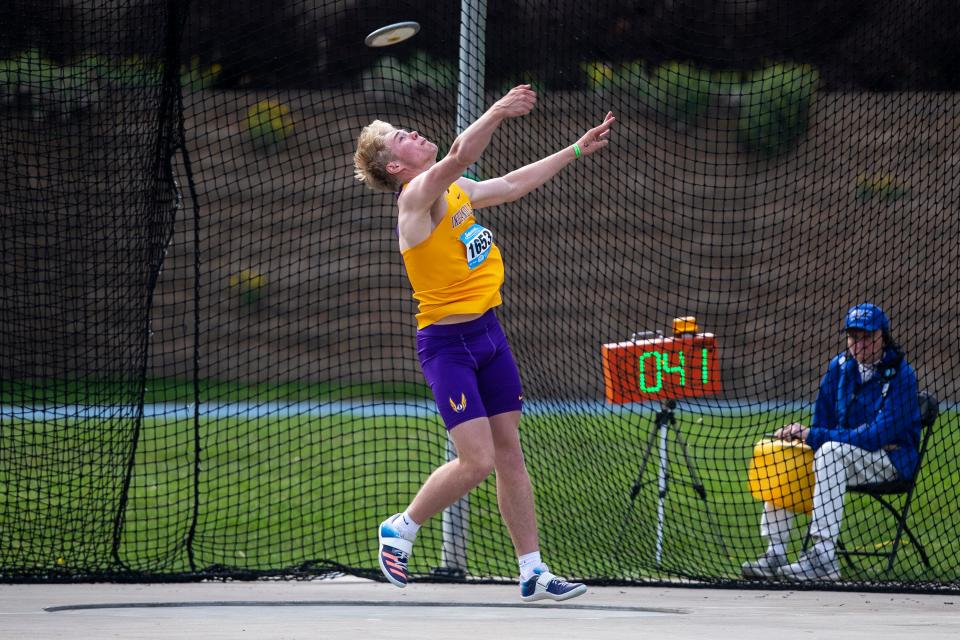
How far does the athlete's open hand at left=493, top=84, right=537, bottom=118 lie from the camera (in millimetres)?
4516

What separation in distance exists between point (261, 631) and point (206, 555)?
2.58 m

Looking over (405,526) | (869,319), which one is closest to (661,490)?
(869,319)

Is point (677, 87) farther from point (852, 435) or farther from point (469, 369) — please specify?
point (469, 369)

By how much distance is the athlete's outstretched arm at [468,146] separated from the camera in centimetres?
449

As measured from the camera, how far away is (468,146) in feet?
14.7

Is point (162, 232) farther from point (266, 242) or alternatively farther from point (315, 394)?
point (266, 242)

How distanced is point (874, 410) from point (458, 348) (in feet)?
8.98

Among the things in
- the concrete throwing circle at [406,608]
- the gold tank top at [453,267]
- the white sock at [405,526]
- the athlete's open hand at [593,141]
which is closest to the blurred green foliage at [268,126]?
the athlete's open hand at [593,141]

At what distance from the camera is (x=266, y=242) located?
16.0m

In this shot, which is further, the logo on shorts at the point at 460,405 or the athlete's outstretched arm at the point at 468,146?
the logo on shorts at the point at 460,405

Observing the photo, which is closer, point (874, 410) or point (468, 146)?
point (468, 146)

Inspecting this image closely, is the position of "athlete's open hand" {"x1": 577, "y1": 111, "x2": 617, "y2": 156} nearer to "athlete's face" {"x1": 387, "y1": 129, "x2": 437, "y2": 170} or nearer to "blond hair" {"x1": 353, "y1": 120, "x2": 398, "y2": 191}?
"athlete's face" {"x1": 387, "y1": 129, "x2": 437, "y2": 170}

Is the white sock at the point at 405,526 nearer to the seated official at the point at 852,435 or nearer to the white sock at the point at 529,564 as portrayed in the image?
the white sock at the point at 529,564

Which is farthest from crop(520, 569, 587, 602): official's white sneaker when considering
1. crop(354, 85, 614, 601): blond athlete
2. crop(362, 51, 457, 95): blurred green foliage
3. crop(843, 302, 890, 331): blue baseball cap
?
crop(362, 51, 457, 95): blurred green foliage
